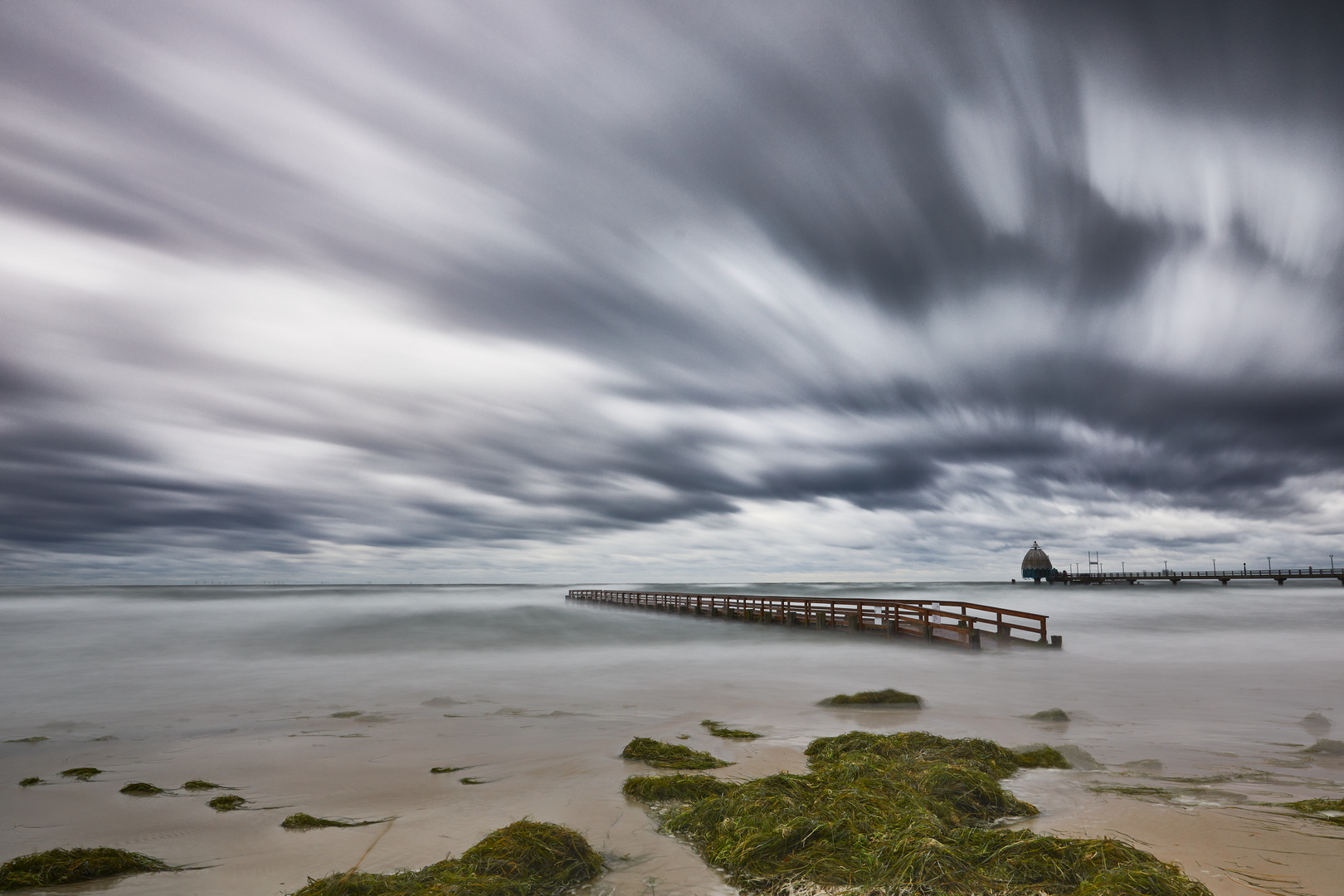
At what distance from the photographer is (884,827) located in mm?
5059

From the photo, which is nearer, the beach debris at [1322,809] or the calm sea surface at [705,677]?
the beach debris at [1322,809]

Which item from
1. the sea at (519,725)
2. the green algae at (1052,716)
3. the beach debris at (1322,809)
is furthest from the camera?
the green algae at (1052,716)

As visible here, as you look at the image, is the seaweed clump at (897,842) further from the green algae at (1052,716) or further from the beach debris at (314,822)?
the green algae at (1052,716)

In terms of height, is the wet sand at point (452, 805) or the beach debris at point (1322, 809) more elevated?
the beach debris at point (1322, 809)

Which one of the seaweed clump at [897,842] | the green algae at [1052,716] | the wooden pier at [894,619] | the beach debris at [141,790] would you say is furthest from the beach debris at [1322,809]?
the wooden pier at [894,619]

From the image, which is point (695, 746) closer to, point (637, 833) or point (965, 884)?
point (637, 833)

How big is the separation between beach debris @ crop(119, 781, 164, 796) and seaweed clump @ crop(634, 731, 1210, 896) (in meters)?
5.78

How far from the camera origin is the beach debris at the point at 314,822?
611 cm

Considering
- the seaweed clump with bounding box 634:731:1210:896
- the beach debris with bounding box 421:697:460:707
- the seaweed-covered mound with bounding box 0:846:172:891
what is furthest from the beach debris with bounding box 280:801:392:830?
the beach debris with bounding box 421:697:460:707

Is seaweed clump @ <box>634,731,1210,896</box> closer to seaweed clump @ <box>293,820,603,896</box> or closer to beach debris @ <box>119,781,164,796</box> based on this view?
seaweed clump @ <box>293,820,603,896</box>

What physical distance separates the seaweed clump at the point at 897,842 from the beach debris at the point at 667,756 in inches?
60.7

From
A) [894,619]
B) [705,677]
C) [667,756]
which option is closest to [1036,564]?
[894,619]

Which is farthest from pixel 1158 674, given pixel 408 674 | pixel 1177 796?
pixel 408 674

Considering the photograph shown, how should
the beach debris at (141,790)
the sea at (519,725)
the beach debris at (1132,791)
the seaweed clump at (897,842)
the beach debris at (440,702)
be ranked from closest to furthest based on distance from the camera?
1. the seaweed clump at (897,842)
2. the sea at (519,725)
3. the beach debris at (1132,791)
4. the beach debris at (141,790)
5. the beach debris at (440,702)
